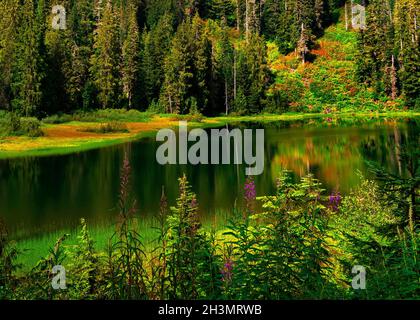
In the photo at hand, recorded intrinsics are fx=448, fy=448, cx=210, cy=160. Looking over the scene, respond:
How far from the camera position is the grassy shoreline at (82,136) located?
3844 cm

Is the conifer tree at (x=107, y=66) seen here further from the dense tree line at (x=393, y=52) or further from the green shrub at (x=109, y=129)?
the dense tree line at (x=393, y=52)

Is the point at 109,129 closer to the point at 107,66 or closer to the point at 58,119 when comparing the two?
the point at 58,119

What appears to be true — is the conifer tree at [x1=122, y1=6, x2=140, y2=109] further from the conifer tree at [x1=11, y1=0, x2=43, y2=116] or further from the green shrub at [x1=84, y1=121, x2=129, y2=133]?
the green shrub at [x1=84, y1=121, x2=129, y2=133]

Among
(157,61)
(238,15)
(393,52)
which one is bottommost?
(157,61)

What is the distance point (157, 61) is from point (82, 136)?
4008 cm

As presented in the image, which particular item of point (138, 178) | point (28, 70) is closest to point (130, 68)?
point (28, 70)

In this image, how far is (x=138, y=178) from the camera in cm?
2558

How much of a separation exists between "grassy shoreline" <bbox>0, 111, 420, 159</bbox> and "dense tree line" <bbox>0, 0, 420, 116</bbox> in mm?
7276

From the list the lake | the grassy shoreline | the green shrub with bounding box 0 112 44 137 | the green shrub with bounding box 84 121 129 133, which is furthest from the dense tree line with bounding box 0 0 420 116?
the lake

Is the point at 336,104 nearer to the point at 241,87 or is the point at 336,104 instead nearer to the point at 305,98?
the point at 305,98

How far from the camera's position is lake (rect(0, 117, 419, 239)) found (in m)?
18.2

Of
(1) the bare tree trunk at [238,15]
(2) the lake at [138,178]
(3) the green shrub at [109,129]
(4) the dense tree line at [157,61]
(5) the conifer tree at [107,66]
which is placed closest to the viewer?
(2) the lake at [138,178]

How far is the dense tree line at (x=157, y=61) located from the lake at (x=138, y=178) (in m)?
32.7

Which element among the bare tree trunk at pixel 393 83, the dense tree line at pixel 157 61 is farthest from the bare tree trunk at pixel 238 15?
the bare tree trunk at pixel 393 83
